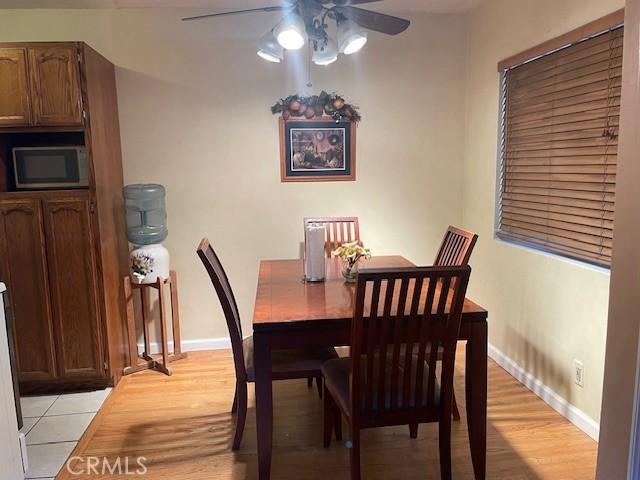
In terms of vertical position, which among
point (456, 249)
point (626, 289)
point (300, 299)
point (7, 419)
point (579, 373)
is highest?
point (626, 289)

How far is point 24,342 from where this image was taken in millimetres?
2814

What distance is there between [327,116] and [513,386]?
2261mm

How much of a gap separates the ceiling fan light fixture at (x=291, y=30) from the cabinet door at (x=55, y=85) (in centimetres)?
136

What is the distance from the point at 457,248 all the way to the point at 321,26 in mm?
1386

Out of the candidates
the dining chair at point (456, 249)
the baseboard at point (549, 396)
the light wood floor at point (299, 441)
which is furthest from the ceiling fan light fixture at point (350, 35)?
the baseboard at point (549, 396)

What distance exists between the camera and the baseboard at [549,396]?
2.34 metres

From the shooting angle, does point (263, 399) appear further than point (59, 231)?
No

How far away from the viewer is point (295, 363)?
218cm

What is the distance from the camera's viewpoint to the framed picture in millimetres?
3396

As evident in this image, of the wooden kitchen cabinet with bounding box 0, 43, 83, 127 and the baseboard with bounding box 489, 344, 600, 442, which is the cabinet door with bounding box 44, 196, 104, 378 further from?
the baseboard with bounding box 489, 344, 600, 442

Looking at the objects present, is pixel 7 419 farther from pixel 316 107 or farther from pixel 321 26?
pixel 316 107

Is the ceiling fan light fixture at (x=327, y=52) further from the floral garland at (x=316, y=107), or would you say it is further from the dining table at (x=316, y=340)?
the dining table at (x=316, y=340)

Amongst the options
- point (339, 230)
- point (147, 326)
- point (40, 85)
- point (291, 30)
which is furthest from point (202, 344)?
point (291, 30)

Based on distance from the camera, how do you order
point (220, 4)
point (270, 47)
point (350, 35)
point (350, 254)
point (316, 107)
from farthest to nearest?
point (316, 107) < point (220, 4) < point (350, 254) < point (270, 47) < point (350, 35)
